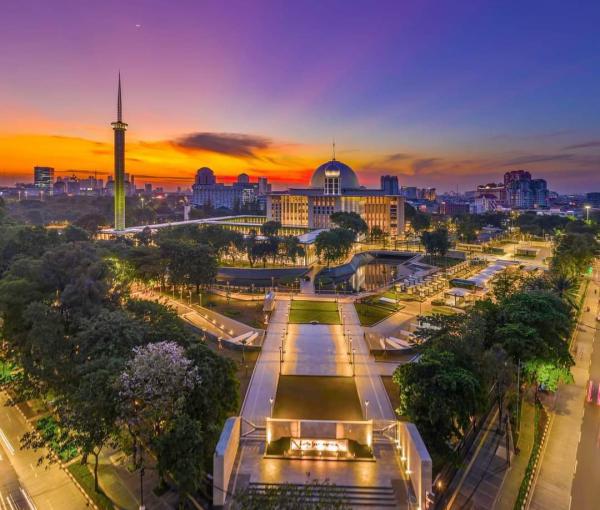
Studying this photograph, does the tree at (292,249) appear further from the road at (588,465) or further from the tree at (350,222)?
the road at (588,465)

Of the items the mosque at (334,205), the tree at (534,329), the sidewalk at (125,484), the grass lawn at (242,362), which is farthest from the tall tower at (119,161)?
the tree at (534,329)

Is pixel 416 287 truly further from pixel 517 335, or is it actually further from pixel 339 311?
pixel 517 335

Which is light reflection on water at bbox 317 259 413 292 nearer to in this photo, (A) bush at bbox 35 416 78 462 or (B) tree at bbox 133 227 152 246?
(B) tree at bbox 133 227 152 246

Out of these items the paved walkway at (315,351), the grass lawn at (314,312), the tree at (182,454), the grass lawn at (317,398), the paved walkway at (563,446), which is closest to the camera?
the tree at (182,454)

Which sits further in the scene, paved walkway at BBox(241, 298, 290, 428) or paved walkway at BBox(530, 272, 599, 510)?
paved walkway at BBox(241, 298, 290, 428)

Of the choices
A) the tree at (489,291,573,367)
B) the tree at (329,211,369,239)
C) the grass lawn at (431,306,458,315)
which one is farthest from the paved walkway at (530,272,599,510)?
the tree at (329,211,369,239)

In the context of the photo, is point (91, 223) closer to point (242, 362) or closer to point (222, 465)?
point (242, 362)

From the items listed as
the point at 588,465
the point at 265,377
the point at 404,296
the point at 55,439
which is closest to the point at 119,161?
the point at 404,296
